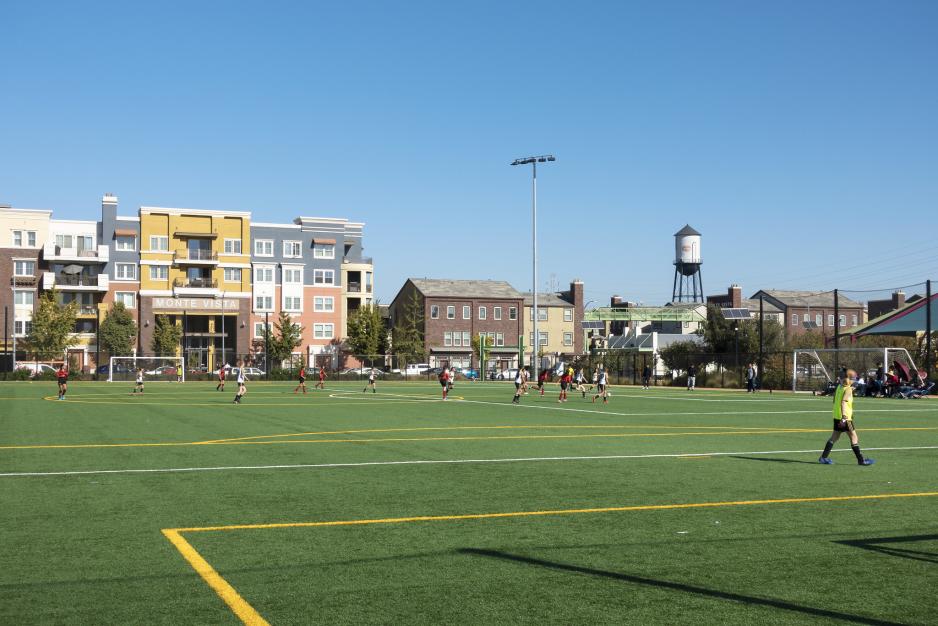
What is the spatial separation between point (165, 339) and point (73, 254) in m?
13.3

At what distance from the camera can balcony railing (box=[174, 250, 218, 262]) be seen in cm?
9294

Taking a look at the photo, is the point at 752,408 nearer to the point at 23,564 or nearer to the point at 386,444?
the point at 386,444

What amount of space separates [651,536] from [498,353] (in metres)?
101

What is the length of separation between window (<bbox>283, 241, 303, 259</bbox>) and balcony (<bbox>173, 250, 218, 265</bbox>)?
25.1ft

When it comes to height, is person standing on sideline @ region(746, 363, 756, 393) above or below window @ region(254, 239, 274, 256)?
below

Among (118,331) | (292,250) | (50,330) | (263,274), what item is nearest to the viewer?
(50,330)

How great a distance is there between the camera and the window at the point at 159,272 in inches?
3671

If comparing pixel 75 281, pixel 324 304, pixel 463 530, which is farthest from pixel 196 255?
pixel 463 530

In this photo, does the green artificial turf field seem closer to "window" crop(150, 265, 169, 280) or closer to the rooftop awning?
the rooftop awning

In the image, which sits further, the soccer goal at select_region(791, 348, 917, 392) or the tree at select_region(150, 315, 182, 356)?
the tree at select_region(150, 315, 182, 356)

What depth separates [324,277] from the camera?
10100cm

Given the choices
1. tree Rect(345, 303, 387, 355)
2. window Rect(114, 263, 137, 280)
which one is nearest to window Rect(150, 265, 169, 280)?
window Rect(114, 263, 137, 280)

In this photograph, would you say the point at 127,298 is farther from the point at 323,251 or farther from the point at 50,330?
the point at 323,251

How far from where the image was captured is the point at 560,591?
745 centimetres
